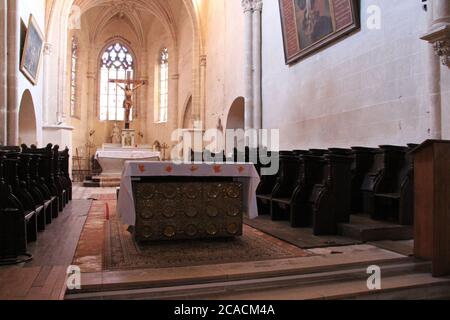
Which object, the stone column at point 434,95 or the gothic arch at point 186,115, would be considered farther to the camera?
the gothic arch at point 186,115

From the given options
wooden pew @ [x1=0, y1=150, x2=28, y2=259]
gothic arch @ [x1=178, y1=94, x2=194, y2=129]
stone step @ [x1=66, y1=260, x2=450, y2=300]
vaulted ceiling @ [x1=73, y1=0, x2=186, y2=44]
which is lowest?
stone step @ [x1=66, y1=260, x2=450, y2=300]

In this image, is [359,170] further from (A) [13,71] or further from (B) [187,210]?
(A) [13,71]

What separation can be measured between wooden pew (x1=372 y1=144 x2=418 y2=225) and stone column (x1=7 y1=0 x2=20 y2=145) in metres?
6.64

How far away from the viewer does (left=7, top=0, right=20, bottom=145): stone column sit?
25.1ft

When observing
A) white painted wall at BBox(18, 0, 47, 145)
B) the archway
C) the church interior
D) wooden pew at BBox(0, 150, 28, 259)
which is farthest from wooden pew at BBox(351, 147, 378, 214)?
the archway

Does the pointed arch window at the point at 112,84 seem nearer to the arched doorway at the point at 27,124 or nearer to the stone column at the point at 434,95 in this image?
the arched doorway at the point at 27,124

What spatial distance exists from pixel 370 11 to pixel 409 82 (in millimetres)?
1471

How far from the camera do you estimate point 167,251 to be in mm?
3729

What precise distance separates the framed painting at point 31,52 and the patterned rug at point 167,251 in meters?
5.88

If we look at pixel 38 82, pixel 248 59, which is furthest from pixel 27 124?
pixel 248 59

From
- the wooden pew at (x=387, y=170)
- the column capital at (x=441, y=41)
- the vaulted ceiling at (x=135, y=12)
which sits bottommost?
the wooden pew at (x=387, y=170)

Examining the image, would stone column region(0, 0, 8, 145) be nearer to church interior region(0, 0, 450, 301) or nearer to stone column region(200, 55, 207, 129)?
church interior region(0, 0, 450, 301)

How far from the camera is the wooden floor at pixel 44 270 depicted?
2521mm

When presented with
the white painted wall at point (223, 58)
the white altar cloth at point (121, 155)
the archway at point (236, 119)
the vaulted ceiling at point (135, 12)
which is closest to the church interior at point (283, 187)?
the white painted wall at point (223, 58)
